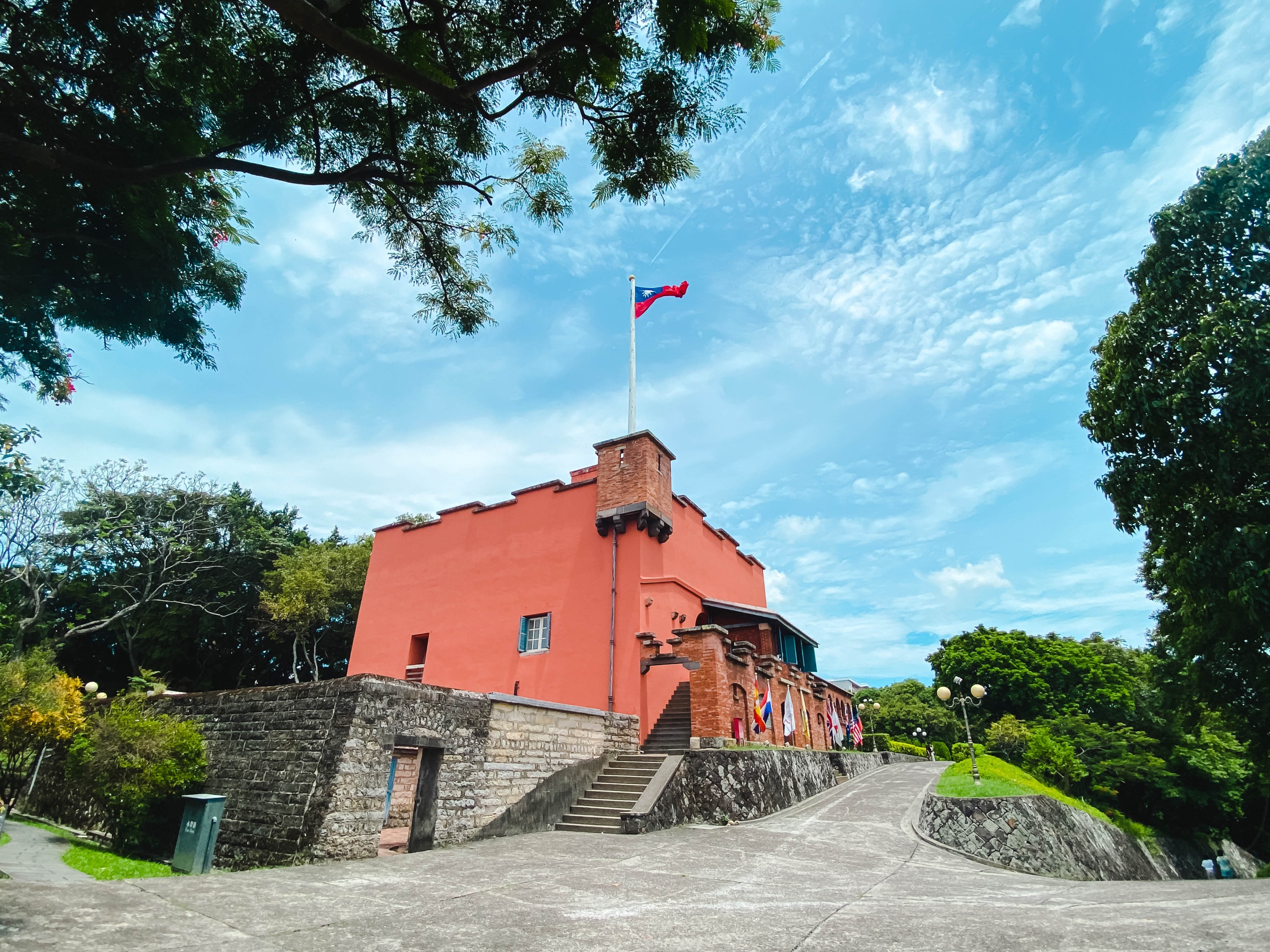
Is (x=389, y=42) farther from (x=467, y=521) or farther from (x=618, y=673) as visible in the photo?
(x=467, y=521)

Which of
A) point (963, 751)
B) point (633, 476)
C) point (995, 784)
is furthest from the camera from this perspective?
point (963, 751)

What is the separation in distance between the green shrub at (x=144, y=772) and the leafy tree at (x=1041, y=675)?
3495 centimetres

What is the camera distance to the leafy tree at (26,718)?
10.2 metres

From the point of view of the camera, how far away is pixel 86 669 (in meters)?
25.7

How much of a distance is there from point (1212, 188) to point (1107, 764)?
17.7 metres

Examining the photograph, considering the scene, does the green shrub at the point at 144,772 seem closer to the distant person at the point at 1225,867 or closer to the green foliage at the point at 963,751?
the green foliage at the point at 963,751

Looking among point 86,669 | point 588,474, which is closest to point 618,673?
point 588,474

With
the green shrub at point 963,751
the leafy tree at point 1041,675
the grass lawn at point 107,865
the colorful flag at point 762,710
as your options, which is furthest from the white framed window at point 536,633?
the leafy tree at point 1041,675

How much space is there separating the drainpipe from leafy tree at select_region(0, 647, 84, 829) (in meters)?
9.79

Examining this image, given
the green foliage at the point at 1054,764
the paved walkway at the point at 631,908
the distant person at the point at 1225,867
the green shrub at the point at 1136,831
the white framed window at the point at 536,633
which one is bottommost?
the distant person at the point at 1225,867

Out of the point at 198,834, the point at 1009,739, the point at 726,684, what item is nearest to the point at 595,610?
the point at 726,684

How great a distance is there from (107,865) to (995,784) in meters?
13.9

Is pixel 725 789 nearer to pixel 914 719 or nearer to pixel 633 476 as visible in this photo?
pixel 633 476

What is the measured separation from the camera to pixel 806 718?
57.8ft
